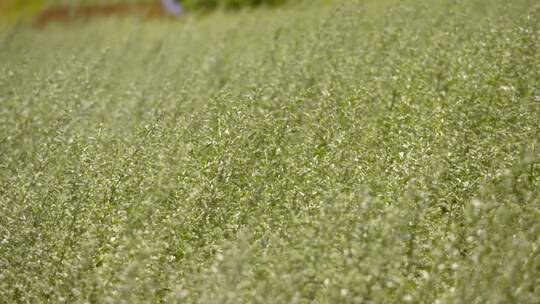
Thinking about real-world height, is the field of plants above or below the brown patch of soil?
above

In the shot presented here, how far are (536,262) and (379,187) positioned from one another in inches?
112

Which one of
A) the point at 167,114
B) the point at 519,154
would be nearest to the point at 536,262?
the point at 519,154

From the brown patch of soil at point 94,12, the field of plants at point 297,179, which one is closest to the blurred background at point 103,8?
the brown patch of soil at point 94,12

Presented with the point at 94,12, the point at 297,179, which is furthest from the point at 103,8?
the point at 297,179

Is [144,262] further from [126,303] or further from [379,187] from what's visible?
[379,187]

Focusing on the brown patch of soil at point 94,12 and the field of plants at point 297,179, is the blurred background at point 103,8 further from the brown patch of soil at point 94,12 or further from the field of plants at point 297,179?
the field of plants at point 297,179

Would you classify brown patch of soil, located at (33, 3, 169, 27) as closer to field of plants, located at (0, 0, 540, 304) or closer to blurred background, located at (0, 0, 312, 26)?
blurred background, located at (0, 0, 312, 26)

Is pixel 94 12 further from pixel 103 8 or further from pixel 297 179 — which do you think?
pixel 297 179

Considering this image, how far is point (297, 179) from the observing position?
1100cm

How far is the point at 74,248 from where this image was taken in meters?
9.76

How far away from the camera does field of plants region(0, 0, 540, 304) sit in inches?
335

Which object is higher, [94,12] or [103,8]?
[103,8]

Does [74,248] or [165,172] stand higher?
[165,172]

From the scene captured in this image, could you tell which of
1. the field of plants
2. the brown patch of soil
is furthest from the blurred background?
the field of plants
